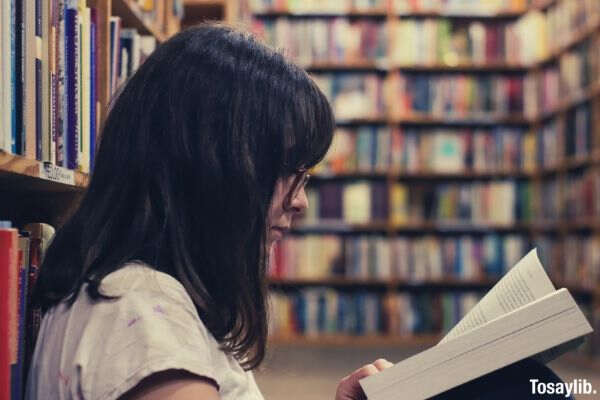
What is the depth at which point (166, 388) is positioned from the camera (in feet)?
2.30

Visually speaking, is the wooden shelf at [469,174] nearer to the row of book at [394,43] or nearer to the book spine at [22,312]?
the row of book at [394,43]

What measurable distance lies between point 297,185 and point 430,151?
4265 mm

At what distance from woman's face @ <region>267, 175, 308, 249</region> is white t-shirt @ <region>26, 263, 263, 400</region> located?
0.59 feet

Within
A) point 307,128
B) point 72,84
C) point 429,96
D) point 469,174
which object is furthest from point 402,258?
point 307,128

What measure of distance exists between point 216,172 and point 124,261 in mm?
119

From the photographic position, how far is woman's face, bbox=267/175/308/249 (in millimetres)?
922

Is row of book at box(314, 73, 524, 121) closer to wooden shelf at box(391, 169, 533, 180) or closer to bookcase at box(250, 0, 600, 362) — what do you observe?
bookcase at box(250, 0, 600, 362)

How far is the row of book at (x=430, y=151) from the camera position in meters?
5.12

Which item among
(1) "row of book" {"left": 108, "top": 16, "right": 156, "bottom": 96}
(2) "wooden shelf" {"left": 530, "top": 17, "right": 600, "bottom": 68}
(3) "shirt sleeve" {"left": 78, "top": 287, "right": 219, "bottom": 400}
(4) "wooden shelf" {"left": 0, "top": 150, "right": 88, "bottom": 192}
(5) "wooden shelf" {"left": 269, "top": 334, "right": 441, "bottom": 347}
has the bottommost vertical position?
(5) "wooden shelf" {"left": 269, "top": 334, "right": 441, "bottom": 347}

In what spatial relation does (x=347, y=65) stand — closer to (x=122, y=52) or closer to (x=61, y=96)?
(x=122, y=52)

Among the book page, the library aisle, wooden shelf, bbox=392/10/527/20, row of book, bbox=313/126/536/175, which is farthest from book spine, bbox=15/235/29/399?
wooden shelf, bbox=392/10/527/20

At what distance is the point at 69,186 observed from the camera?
1227mm

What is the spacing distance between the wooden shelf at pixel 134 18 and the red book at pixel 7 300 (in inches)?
34.3

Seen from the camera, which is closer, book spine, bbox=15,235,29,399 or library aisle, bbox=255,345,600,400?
book spine, bbox=15,235,29,399
